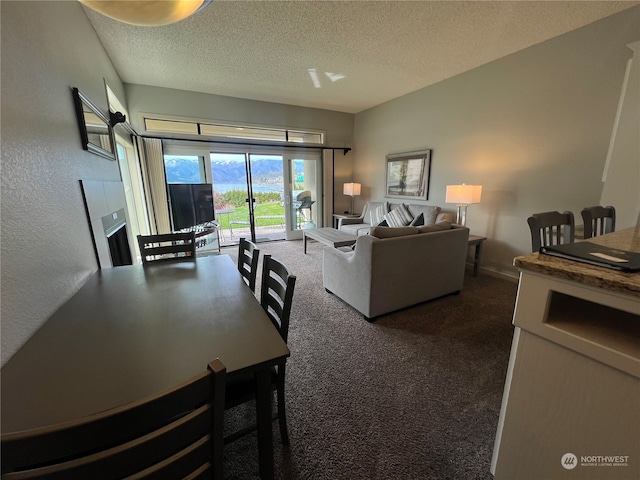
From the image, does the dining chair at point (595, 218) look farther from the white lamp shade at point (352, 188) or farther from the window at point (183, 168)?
the window at point (183, 168)

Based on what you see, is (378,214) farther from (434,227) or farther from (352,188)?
(434,227)

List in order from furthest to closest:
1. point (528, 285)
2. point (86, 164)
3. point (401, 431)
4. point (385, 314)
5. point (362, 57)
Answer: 1. point (362, 57)
2. point (385, 314)
3. point (86, 164)
4. point (401, 431)
5. point (528, 285)

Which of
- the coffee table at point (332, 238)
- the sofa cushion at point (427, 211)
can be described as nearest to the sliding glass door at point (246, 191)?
the coffee table at point (332, 238)

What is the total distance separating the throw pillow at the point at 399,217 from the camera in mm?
4312

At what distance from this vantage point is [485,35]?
2.73 meters

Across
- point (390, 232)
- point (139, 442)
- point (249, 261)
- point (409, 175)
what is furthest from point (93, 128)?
point (409, 175)

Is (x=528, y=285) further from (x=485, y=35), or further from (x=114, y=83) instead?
(x=114, y=83)

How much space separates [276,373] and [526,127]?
3.86 meters

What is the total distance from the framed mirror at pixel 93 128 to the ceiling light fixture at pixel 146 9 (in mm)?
1137

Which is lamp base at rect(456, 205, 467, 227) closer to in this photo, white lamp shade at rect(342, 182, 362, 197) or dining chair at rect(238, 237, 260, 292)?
white lamp shade at rect(342, 182, 362, 197)

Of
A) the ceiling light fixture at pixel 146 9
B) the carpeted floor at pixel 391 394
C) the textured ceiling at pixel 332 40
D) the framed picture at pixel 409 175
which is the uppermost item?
the textured ceiling at pixel 332 40

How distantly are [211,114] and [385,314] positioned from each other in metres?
4.41

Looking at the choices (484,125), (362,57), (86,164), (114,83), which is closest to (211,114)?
(114,83)

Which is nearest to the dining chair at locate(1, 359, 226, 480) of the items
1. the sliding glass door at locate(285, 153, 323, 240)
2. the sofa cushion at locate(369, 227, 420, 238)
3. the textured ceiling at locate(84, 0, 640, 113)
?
the sofa cushion at locate(369, 227, 420, 238)
